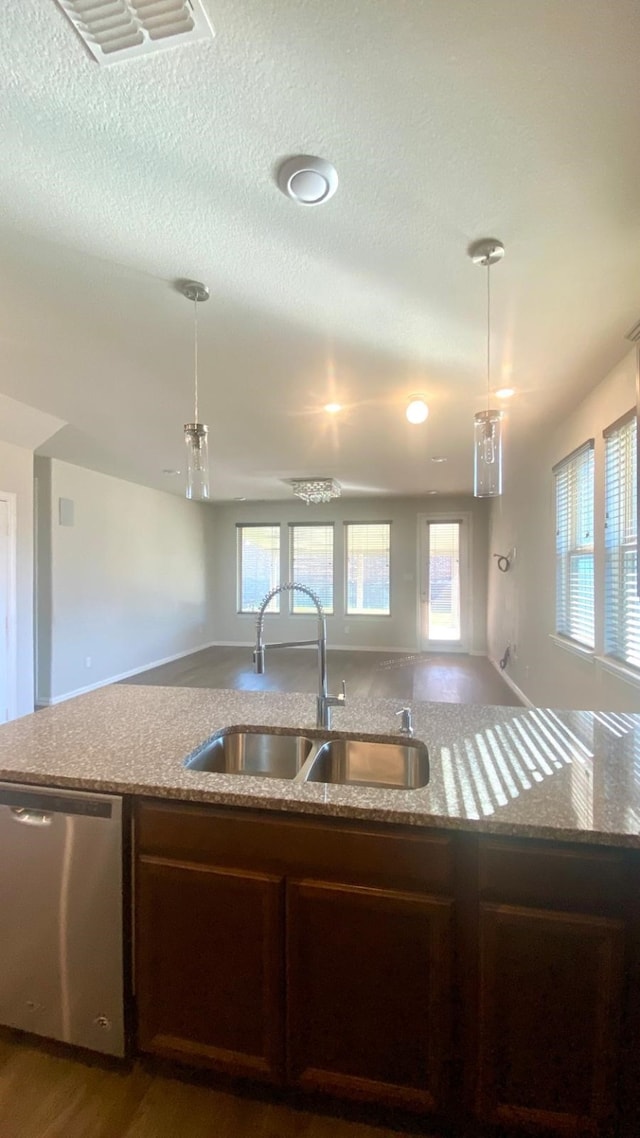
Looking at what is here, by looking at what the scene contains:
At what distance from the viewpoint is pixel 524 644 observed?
481 centimetres

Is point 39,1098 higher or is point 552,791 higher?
point 552,791

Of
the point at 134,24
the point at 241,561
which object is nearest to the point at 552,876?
the point at 134,24

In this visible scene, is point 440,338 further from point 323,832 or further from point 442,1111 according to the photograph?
point 442,1111

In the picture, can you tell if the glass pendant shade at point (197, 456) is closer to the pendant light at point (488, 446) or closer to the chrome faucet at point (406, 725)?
the pendant light at point (488, 446)

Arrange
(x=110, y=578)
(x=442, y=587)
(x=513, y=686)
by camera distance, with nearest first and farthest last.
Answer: (x=513, y=686) → (x=110, y=578) → (x=442, y=587)

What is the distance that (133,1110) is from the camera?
4.05 ft

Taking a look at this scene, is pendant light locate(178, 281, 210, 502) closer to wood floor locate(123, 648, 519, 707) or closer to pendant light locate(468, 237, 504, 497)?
pendant light locate(468, 237, 504, 497)

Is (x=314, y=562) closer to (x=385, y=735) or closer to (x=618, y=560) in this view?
(x=618, y=560)

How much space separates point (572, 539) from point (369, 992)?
10.1 ft

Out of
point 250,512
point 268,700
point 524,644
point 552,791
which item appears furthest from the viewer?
point 250,512

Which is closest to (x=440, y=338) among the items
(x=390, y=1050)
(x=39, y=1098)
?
(x=390, y=1050)

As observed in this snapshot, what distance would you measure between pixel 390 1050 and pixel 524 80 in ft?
7.43

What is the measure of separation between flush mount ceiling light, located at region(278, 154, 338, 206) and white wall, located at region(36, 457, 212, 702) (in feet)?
14.2

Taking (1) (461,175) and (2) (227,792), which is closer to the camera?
(2) (227,792)
